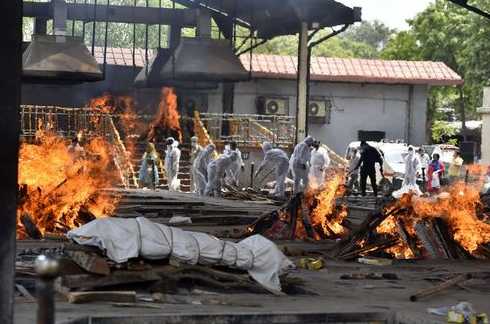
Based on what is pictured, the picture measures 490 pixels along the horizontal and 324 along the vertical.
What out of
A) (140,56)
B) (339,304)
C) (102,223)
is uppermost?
(140,56)

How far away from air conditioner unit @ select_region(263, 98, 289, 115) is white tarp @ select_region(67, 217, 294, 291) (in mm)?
28509

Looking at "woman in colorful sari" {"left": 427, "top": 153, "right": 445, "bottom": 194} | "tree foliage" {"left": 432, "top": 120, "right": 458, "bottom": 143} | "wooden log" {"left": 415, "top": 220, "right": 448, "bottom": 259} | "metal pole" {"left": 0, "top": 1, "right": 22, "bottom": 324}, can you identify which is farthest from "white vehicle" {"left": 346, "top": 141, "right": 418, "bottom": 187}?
"metal pole" {"left": 0, "top": 1, "right": 22, "bottom": 324}

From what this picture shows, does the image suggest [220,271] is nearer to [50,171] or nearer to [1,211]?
[1,211]

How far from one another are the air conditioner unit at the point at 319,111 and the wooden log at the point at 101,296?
31.8m

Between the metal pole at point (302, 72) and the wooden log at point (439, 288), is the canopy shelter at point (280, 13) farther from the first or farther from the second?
the wooden log at point (439, 288)

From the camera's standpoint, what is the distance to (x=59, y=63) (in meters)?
22.5

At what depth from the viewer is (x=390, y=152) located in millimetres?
36812

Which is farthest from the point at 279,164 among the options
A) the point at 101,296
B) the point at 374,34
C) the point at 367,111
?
the point at 374,34

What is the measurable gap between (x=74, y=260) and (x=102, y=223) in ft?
2.00

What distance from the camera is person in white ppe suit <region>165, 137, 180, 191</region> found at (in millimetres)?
31672

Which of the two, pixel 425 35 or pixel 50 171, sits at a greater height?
pixel 425 35

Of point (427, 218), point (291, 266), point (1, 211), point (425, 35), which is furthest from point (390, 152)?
point (1, 211)

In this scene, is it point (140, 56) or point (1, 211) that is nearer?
point (1, 211)

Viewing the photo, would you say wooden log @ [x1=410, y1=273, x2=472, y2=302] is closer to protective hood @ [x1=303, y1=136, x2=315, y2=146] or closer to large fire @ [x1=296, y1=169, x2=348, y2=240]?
large fire @ [x1=296, y1=169, x2=348, y2=240]
